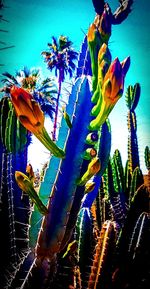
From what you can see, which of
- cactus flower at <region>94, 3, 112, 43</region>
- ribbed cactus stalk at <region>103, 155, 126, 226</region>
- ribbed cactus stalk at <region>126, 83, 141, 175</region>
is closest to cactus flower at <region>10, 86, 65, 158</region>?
cactus flower at <region>94, 3, 112, 43</region>

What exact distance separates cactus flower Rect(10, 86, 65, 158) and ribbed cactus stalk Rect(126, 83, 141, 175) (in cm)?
172

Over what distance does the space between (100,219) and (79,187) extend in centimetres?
106

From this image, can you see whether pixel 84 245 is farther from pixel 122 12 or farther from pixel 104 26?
pixel 122 12

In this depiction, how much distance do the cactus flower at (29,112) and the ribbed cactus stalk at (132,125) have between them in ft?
5.65

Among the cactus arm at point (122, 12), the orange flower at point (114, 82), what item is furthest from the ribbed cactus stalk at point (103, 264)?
the cactus arm at point (122, 12)

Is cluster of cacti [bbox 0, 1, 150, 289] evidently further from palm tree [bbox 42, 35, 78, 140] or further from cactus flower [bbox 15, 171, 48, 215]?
palm tree [bbox 42, 35, 78, 140]

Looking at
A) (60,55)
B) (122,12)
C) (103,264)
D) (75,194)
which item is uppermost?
(60,55)

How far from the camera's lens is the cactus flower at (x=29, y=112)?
3.24ft

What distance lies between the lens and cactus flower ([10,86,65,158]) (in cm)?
Answer: 99

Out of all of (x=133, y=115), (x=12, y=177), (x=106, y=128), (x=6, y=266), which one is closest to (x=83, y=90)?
(x=106, y=128)

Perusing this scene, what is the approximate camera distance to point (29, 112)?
3.38 ft

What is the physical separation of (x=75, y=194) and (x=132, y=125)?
174 centimetres

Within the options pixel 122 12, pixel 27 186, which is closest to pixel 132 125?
pixel 122 12

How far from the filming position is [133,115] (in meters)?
2.99
